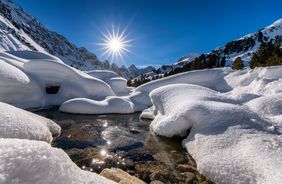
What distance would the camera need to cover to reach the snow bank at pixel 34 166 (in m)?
3.88

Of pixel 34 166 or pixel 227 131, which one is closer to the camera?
pixel 34 166

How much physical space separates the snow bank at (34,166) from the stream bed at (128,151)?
4.59m

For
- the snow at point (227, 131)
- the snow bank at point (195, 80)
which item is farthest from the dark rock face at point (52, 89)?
the snow at point (227, 131)

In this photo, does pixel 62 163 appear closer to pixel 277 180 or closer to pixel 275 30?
pixel 277 180

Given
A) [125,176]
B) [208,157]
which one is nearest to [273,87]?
[208,157]

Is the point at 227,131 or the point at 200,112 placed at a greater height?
the point at 200,112

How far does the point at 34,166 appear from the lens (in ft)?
13.4

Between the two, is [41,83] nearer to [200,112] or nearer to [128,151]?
[128,151]

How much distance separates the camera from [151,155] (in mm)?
11078

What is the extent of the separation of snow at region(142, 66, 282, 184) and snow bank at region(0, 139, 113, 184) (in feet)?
16.9

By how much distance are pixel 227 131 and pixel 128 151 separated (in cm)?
444

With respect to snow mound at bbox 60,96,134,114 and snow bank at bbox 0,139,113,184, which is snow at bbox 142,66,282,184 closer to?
snow mound at bbox 60,96,134,114

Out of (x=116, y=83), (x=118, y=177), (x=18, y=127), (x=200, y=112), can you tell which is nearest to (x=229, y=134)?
(x=200, y=112)

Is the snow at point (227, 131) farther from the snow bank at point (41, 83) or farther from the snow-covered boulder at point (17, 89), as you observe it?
the snow-covered boulder at point (17, 89)
